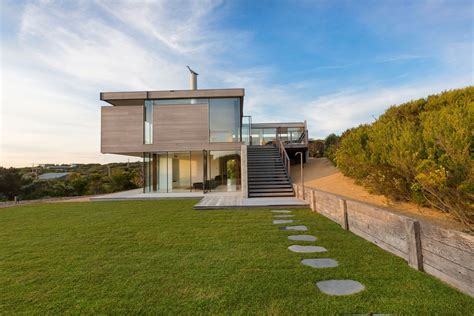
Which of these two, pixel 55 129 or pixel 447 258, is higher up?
pixel 55 129

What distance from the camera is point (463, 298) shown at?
229 centimetres

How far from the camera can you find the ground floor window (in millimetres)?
13977

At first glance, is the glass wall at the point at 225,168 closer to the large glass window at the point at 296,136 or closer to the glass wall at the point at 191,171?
the glass wall at the point at 191,171

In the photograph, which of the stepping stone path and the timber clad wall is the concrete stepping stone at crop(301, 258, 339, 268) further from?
the timber clad wall

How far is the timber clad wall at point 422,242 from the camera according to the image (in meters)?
2.38

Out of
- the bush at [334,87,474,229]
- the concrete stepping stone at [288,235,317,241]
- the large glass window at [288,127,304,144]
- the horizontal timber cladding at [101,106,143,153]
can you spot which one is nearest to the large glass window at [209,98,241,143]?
the horizontal timber cladding at [101,106,143,153]

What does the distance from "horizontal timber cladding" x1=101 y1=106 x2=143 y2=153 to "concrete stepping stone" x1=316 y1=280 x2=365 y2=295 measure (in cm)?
1295

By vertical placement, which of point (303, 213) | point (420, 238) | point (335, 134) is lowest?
point (303, 213)

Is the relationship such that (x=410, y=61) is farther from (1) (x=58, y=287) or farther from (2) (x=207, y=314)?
(1) (x=58, y=287)

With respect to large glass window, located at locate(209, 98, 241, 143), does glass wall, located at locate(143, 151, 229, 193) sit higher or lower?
lower

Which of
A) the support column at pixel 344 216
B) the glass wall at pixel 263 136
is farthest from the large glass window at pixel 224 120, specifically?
the support column at pixel 344 216

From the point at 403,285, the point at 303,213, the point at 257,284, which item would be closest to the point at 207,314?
the point at 257,284

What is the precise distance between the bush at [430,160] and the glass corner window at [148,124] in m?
10.7

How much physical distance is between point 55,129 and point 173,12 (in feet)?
44.2
